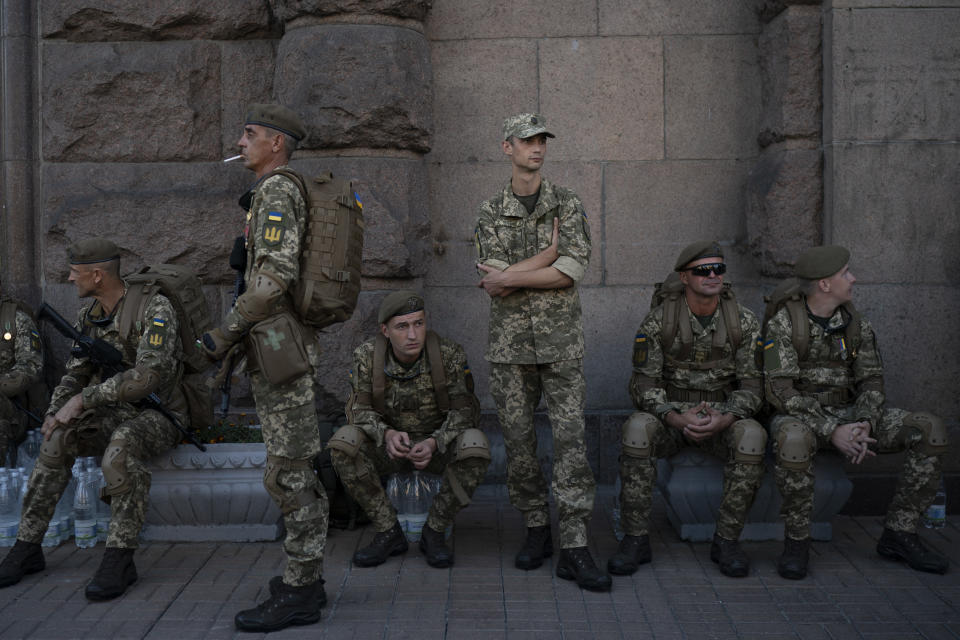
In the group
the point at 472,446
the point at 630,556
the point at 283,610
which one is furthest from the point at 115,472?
the point at 630,556

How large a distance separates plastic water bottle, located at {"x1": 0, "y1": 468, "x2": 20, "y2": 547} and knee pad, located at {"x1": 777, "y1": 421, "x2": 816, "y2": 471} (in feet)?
13.0

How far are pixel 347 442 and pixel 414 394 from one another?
470mm

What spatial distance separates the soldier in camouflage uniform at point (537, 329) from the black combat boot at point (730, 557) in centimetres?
64

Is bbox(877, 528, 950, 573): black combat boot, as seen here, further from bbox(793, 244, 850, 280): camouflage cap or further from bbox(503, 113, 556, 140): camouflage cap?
bbox(503, 113, 556, 140): camouflage cap

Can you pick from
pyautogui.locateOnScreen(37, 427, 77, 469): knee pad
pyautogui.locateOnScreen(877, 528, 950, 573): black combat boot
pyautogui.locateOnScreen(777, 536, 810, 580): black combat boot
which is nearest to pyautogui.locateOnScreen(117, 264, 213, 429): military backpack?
pyautogui.locateOnScreen(37, 427, 77, 469): knee pad

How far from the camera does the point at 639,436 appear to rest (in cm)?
493

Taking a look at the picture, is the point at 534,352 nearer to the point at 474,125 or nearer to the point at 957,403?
the point at 474,125

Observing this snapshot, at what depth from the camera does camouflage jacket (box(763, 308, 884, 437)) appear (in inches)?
198

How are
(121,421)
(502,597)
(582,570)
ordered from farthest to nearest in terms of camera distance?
1. (121,421)
2. (582,570)
3. (502,597)

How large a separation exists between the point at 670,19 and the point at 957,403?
2.99 metres

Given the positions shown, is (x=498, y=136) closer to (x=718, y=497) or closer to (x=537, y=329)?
(x=537, y=329)

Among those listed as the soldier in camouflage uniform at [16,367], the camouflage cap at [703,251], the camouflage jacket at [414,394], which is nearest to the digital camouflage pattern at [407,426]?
the camouflage jacket at [414,394]

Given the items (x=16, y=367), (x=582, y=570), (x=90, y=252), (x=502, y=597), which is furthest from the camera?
(x=16, y=367)

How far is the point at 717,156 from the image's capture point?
642 centimetres
